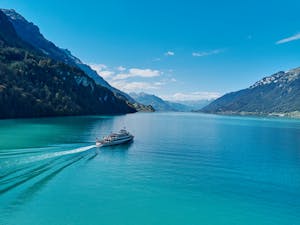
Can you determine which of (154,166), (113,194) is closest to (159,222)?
(113,194)

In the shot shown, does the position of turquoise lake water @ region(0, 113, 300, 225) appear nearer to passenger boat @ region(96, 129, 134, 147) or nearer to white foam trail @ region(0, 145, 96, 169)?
white foam trail @ region(0, 145, 96, 169)

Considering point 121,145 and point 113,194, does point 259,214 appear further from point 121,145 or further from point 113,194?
point 121,145

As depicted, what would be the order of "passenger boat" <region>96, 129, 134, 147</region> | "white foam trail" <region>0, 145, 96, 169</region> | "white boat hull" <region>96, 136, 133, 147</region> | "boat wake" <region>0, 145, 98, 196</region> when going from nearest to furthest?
1. "boat wake" <region>0, 145, 98, 196</region>
2. "white foam trail" <region>0, 145, 96, 169</region>
3. "white boat hull" <region>96, 136, 133, 147</region>
4. "passenger boat" <region>96, 129, 134, 147</region>

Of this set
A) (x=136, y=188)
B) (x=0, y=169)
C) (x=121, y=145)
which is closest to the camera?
(x=136, y=188)

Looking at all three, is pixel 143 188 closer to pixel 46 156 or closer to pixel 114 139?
pixel 46 156

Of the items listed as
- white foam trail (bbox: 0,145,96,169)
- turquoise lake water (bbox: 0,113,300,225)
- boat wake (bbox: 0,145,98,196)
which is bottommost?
turquoise lake water (bbox: 0,113,300,225)

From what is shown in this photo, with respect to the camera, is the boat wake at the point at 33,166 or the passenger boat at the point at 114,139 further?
the passenger boat at the point at 114,139

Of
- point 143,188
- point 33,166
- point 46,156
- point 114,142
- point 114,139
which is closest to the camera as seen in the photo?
point 143,188

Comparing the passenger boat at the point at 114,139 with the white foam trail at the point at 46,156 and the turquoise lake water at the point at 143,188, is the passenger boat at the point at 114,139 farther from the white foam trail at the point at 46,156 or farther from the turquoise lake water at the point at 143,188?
the turquoise lake water at the point at 143,188

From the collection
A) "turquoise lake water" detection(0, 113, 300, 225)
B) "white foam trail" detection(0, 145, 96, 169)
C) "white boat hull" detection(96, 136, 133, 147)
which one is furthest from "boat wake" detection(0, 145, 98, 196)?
"white boat hull" detection(96, 136, 133, 147)

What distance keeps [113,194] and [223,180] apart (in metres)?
19.3

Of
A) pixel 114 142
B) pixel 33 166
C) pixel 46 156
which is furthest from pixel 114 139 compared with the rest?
pixel 33 166

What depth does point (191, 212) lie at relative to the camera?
3209 centimetres

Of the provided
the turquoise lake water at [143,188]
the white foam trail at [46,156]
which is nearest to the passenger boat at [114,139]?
the white foam trail at [46,156]
